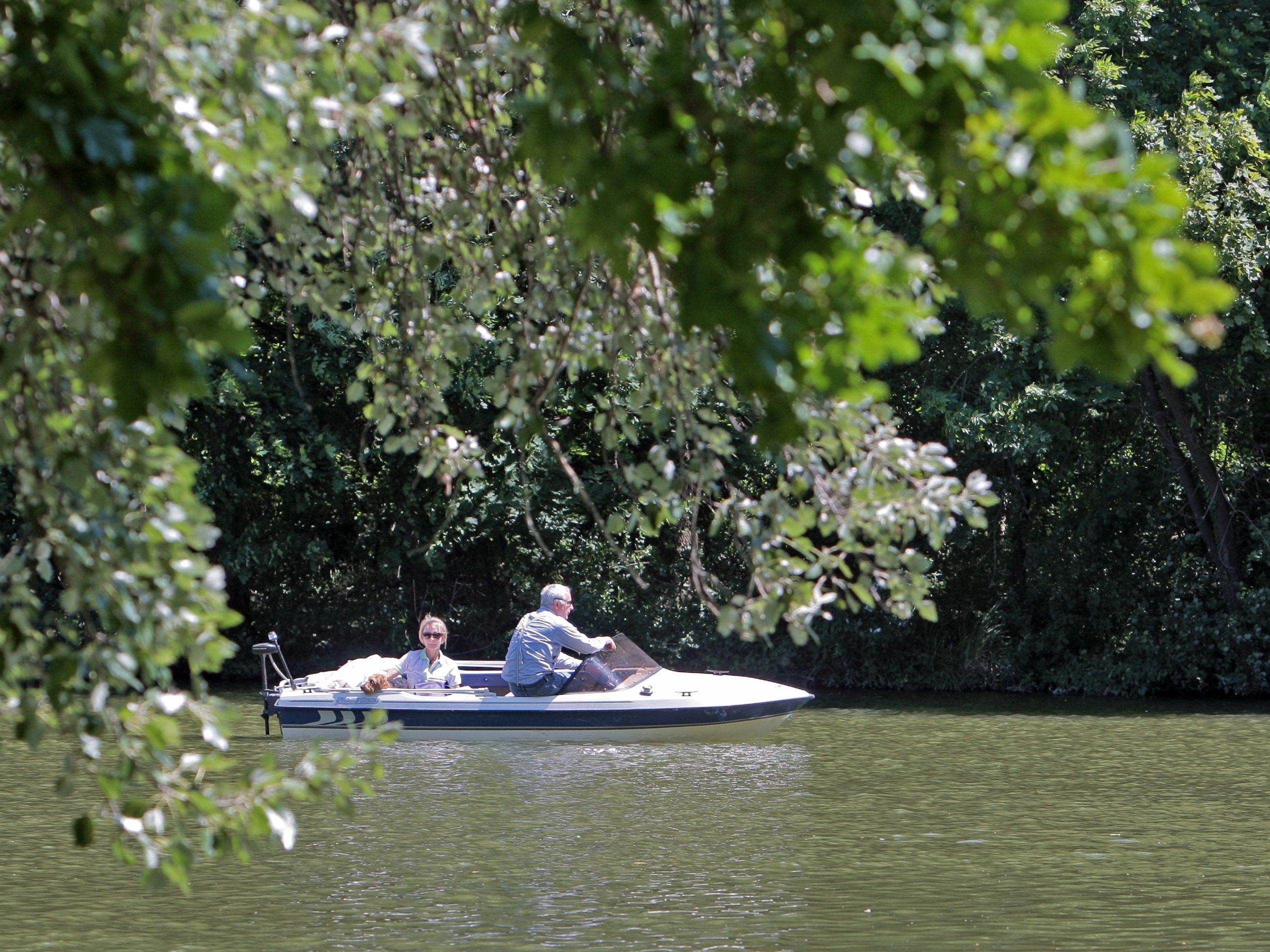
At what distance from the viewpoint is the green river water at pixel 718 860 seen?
815cm

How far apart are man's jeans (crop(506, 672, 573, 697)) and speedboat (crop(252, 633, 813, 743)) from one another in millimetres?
68

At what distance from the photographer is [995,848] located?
10.4m

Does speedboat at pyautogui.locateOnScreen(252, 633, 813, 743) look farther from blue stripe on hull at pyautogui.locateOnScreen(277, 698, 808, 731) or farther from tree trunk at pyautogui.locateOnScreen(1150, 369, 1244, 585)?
tree trunk at pyautogui.locateOnScreen(1150, 369, 1244, 585)

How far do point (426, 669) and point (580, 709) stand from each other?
5.74 feet

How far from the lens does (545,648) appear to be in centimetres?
1634

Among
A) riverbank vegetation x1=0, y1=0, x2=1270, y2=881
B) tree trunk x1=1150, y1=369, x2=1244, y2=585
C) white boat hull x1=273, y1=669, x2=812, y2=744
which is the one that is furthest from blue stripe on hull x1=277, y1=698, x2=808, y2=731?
riverbank vegetation x1=0, y1=0, x2=1270, y2=881

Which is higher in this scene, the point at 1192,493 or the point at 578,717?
the point at 1192,493

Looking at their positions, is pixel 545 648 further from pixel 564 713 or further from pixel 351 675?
pixel 351 675

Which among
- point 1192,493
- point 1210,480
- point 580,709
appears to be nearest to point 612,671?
point 580,709

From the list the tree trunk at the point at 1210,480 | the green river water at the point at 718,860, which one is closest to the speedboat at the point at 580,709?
the green river water at the point at 718,860

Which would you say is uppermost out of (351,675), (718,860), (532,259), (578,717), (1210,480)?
(1210,480)

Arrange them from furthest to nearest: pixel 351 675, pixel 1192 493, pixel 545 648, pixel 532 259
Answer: pixel 1192 493
pixel 351 675
pixel 545 648
pixel 532 259

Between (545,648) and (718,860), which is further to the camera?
(545,648)

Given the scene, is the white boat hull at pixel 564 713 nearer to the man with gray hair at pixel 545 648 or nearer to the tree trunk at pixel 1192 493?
the man with gray hair at pixel 545 648
